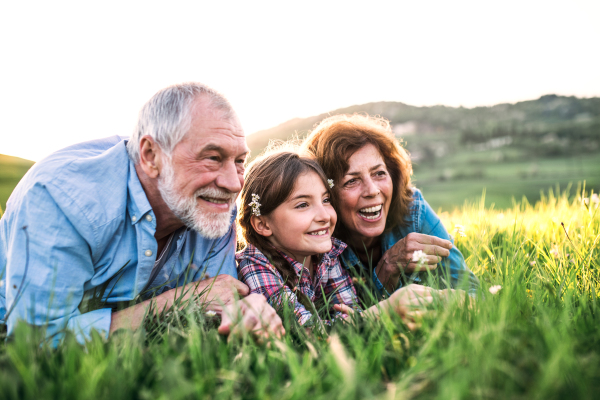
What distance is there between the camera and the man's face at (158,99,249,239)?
2.86 m

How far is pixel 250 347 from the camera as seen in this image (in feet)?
5.97

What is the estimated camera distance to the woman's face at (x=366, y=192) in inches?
144

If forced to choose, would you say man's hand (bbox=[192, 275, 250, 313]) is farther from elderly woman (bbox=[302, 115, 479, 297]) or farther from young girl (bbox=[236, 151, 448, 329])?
elderly woman (bbox=[302, 115, 479, 297])

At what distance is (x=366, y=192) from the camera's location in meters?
3.62

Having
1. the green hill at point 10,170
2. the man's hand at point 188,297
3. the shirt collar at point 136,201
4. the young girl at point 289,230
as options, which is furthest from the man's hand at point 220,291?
the green hill at point 10,170

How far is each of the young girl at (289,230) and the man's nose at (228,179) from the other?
0.46 meters

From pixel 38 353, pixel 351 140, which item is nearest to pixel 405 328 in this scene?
pixel 38 353

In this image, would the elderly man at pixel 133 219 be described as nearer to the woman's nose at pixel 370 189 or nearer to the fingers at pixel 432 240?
the woman's nose at pixel 370 189

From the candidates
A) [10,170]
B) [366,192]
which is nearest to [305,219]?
[366,192]

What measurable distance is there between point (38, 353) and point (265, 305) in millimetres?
1066

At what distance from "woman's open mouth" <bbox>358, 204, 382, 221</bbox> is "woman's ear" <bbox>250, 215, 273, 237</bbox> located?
0.90 metres

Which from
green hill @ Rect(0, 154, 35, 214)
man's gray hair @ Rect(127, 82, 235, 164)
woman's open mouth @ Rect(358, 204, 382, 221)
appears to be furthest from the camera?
green hill @ Rect(0, 154, 35, 214)

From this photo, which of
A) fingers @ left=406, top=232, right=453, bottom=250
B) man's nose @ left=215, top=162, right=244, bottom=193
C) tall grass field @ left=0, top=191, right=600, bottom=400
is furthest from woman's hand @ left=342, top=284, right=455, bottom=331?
man's nose @ left=215, top=162, right=244, bottom=193

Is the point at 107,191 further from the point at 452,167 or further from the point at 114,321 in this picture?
the point at 452,167
